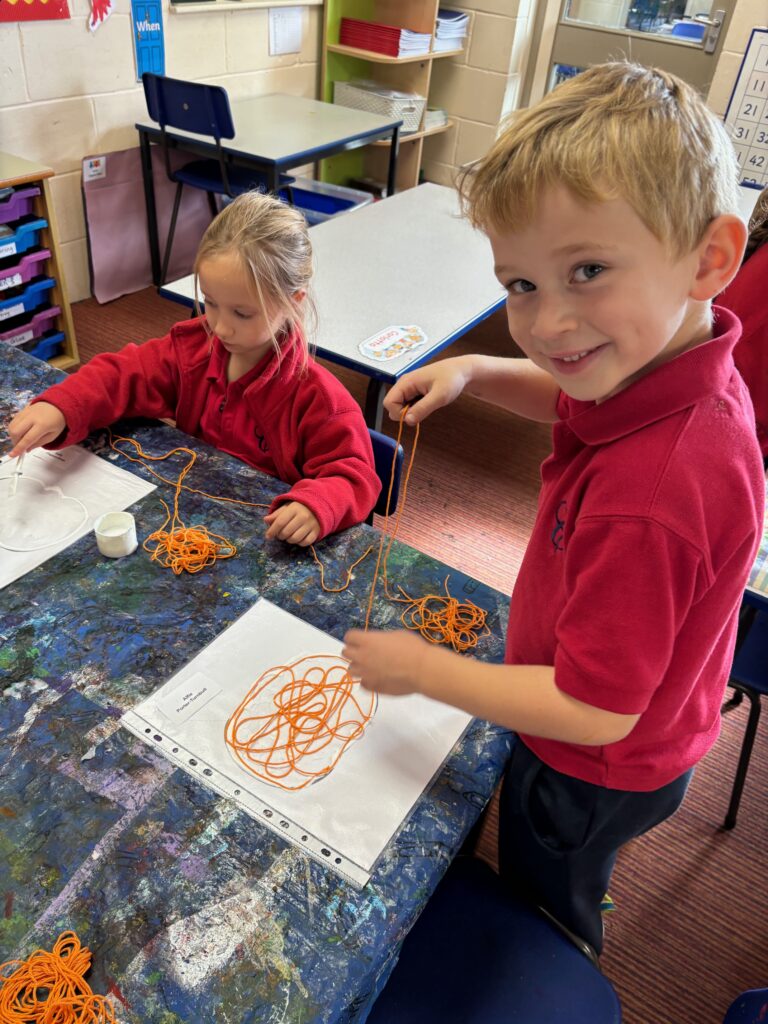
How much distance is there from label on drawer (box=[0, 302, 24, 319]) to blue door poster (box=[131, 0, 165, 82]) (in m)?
1.28

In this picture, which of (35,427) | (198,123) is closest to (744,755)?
(35,427)

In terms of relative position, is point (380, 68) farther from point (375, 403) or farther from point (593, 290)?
point (593, 290)

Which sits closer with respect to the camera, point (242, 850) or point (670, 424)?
point (670, 424)

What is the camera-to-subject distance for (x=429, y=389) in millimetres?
1006

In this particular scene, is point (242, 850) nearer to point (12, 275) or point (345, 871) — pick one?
point (345, 871)

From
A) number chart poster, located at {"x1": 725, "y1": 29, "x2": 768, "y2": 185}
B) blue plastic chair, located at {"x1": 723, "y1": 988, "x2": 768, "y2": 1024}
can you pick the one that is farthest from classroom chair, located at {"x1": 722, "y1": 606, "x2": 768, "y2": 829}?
number chart poster, located at {"x1": 725, "y1": 29, "x2": 768, "y2": 185}

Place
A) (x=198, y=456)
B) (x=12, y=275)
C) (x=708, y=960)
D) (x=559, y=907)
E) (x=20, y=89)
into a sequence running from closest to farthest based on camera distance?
(x=559, y=907)
(x=198, y=456)
(x=708, y=960)
(x=12, y=275)
(x=20, y=89)

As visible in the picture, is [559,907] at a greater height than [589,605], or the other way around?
[589,605]

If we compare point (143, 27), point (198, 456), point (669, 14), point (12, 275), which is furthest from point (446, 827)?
point (669, 14)

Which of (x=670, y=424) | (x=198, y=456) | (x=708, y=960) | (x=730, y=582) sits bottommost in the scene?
(x=708, y=960)

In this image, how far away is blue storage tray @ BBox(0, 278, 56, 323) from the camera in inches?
107

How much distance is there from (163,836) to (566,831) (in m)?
0.50

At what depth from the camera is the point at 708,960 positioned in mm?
1471

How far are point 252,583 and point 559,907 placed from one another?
0.62 m
